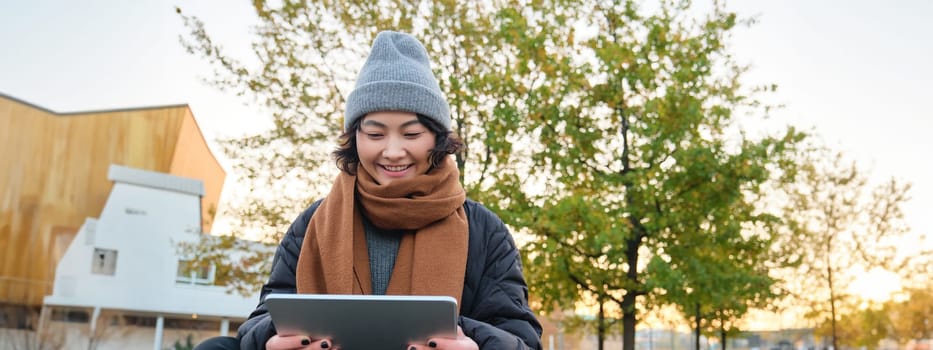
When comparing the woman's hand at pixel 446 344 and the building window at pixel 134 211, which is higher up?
the building window at pixel 134 211

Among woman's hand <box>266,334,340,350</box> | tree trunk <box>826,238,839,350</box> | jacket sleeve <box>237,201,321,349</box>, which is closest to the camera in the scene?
woman's hand <box>266,334,340,350</box>

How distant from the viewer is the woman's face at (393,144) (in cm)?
232

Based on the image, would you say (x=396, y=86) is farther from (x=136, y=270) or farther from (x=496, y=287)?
(x=136, y=270)

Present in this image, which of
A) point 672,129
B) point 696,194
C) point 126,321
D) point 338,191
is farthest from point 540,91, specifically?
point 126,321

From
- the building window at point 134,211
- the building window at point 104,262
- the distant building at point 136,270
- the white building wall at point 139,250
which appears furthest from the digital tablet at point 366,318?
the building window at point 134,211

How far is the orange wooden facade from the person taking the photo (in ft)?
36.8

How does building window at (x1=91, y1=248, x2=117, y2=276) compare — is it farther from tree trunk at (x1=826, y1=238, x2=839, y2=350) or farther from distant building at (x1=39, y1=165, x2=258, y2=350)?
tree trunk at (x1=826, y1=238, x2=839, y2=350)

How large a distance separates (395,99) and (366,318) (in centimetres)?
81

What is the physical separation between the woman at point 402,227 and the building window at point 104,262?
13144mm

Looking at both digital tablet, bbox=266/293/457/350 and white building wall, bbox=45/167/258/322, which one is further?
white building wall, bbox=45/167/258/322

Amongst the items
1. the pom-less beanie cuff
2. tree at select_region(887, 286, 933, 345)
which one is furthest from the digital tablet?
tree at select_region(887, 286, 933, 345)

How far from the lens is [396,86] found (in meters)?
2.33

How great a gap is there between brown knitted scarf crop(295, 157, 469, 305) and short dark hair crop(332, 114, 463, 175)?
0.07 meters

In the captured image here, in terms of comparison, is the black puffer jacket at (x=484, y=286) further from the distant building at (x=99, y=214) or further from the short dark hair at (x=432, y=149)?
the distant building at (x=99, y=214)
